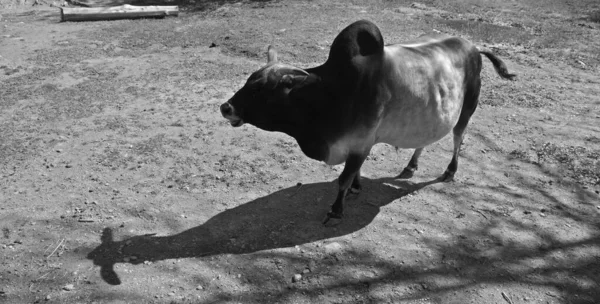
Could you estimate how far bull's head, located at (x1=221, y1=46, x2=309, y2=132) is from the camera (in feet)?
12.2

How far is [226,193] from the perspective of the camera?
4.85 m

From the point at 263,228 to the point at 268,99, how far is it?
117 cm

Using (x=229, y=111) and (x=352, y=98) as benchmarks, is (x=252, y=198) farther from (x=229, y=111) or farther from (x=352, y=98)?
(x=352, y=98)

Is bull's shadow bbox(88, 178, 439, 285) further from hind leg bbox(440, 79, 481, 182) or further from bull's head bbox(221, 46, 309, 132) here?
bull's head bbox(221, 46, 309, 132)

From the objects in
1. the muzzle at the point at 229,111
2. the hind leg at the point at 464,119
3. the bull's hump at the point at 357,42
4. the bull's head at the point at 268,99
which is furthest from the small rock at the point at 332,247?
the hind leg at the point at 464,119

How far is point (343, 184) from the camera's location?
4273 mm

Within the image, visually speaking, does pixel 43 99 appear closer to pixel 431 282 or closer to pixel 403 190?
pixel 403 190

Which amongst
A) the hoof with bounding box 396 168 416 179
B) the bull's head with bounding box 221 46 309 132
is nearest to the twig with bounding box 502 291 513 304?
the hoof with bounding box 396 168 416 179

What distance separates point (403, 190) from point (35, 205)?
3274 millimetres

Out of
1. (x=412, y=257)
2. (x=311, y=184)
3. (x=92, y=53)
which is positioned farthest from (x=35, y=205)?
(x=92, y=53)

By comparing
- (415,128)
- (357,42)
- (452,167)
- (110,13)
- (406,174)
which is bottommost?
(406,174)

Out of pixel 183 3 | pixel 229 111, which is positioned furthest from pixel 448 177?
pixel 183 3

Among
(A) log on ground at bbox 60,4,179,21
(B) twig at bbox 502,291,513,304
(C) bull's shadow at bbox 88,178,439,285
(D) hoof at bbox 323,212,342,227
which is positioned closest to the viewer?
(B) twig at bbox 502,291,513,304

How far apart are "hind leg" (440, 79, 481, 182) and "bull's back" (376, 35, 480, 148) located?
5.9 inches
